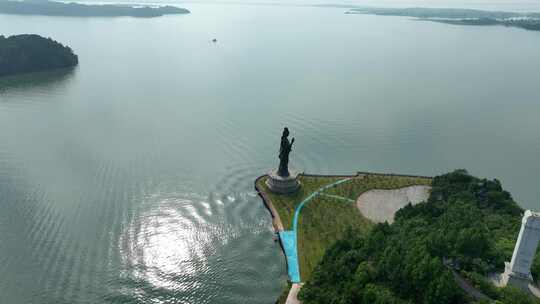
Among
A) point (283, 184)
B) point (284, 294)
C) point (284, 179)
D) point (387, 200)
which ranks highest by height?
point (284, 179)

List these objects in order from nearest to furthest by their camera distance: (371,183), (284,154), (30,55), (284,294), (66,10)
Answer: (284,294) → (284,154) → (371,183) → (30,55) → (66,10)

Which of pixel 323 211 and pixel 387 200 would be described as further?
pixel 387 200

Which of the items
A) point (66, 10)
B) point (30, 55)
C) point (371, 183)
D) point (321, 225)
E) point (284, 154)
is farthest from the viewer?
point (66, 10)

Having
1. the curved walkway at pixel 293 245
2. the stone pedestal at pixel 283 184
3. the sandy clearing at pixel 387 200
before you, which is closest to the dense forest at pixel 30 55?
the stone pedestal at pixel 283 184

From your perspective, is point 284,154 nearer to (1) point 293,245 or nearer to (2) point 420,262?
(1) point 293,245

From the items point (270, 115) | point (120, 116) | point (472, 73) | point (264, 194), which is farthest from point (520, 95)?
point (120, 116)

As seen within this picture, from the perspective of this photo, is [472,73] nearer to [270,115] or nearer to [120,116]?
[270,115]

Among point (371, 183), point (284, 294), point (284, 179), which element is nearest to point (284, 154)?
point (284, 179)
